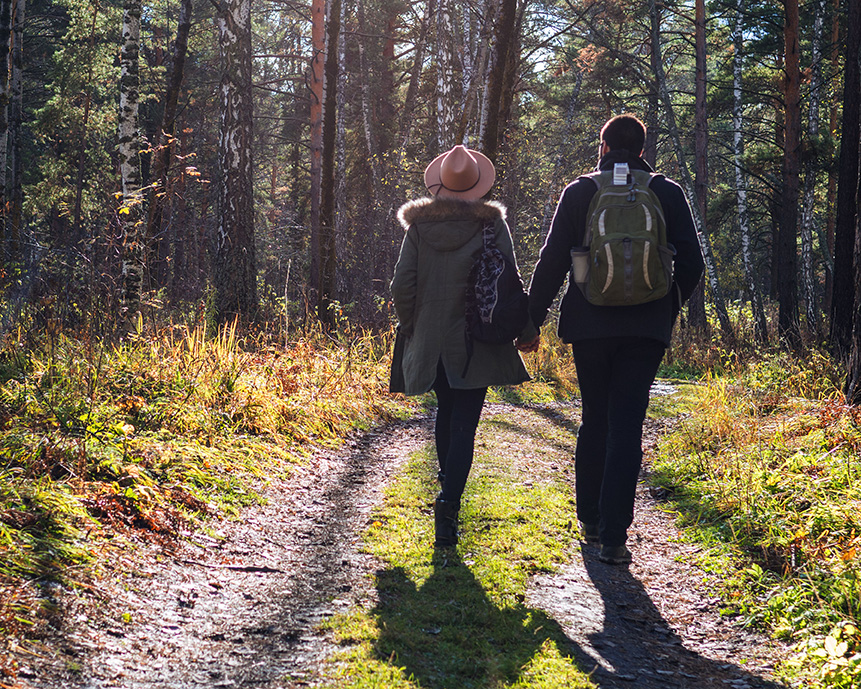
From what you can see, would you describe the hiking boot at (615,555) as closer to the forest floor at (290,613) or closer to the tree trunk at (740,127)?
the forest floor at (290,613)

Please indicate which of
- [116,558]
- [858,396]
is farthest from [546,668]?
[858,396]

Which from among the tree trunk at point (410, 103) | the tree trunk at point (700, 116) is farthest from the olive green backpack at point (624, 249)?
the tree trunk at point (410, 103)

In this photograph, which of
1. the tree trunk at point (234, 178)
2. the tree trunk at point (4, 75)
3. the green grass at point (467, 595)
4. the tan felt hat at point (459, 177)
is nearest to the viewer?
the green grass at point (467, 595)

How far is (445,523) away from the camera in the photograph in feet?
13.6

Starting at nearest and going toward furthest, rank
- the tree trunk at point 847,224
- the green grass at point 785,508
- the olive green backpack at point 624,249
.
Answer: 1. the green grass at point 785,508
2. the olive green backpack at point 624,249
3. the tree trunk at point 847,224

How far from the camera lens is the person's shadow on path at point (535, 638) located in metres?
2.77

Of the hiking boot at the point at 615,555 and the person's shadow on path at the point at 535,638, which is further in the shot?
the hiking boot at the point at 615,555

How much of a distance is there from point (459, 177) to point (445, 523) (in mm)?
2112

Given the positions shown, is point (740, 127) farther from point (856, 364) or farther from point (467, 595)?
point (467, 595)

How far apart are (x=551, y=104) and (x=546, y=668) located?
2842 centimetres

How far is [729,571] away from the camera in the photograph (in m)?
4.07

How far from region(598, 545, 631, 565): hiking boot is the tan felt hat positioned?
88.5 inches

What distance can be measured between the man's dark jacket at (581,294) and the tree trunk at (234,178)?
20.2 ft

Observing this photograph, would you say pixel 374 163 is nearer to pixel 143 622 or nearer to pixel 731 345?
pixel 731 345
